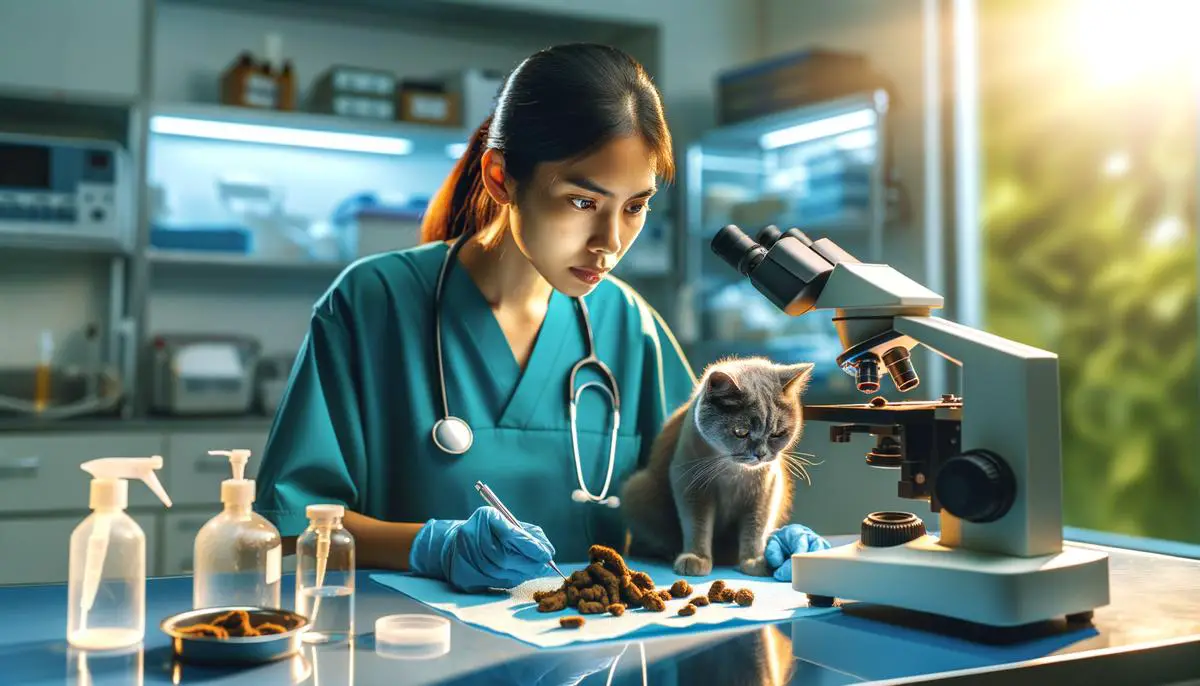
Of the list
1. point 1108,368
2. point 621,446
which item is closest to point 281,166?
point 621,446

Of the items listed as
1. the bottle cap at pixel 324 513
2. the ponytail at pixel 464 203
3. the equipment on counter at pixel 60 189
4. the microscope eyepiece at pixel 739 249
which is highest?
the equipment on counter at pixel 60 189

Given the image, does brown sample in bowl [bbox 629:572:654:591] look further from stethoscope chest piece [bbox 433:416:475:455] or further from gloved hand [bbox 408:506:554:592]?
stethoscope chest piece [bbox 433:416:475:455]

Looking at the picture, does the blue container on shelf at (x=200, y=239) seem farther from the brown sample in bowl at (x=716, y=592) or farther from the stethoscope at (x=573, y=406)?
→ the brown sample in bowl at (x=716, y=592)

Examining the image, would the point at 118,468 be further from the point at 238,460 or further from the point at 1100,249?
the point at 1100,249

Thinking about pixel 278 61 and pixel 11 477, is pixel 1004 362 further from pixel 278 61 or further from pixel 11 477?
pixel 278 61

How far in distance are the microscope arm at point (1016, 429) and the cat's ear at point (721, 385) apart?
285 millimetres

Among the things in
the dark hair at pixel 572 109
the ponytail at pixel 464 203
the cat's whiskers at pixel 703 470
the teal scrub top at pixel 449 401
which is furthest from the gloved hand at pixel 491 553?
the ponytail at pixel 464 203

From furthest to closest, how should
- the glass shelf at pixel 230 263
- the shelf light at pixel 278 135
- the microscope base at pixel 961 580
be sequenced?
the shelf light at pixel 278 135 < the glass shelf at pixel 230 263 < the microscope base at pixel 961 580

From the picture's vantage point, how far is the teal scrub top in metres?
1.50

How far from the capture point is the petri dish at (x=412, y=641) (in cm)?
88

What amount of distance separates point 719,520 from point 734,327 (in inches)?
91.0

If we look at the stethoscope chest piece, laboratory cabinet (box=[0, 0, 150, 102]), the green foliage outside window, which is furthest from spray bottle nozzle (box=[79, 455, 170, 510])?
laboratory cabinet (box=[0, 0, 150, 102])

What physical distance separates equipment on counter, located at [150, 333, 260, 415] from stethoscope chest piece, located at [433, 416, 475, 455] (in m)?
1.93

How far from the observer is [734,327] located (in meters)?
3.59
